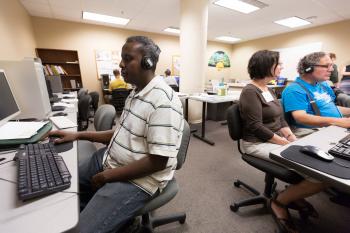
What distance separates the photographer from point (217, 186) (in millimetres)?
1825

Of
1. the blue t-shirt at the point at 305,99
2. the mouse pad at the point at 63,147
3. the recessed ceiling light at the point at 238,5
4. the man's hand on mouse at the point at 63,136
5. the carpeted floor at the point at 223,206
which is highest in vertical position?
the recessed ceiling light at the point at 238,5

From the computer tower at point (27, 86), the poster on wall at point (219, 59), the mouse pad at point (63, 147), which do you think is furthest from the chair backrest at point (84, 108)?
the poster on wall at point (219, 59)

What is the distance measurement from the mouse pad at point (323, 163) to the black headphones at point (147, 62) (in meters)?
0.78

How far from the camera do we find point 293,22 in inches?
203

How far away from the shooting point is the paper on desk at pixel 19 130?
100 cm

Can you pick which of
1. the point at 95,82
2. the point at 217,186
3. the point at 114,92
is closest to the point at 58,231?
the point at 217,186

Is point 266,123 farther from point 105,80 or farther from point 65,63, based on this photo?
point 65,63

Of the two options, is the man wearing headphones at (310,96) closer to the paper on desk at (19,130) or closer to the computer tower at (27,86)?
the paper on desk at (19,130)

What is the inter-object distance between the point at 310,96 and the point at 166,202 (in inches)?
58.8

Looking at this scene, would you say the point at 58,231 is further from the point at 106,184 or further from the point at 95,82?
the point at 95,82

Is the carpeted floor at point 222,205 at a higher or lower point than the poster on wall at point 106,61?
lower

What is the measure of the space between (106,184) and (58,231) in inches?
14.8

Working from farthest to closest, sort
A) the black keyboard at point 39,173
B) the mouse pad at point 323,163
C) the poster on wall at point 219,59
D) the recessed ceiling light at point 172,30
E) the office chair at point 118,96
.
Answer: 1. the poster on wall at point 219,59
2. the recessed ceiling light at point 172,30
3. the office chair at point 118,96
4. the mouse pad at point 323,163
5. the black keyboard at point 39,173

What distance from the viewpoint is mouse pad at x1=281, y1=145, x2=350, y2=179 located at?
70cm
